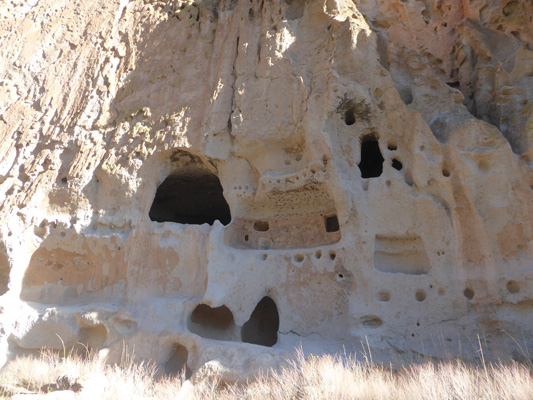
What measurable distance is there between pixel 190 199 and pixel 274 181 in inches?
125

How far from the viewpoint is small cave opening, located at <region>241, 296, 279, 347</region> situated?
19.3 feet

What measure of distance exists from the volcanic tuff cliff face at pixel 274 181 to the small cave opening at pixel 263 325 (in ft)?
0.12

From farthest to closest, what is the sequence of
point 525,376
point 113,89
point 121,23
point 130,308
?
1. point 121,23
2. point 113,89
3. point 130,308
4. point 525,376

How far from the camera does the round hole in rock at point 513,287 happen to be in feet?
13.8

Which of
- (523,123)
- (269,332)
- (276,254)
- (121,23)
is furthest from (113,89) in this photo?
(523,123)

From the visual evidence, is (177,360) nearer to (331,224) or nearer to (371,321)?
(371,321)

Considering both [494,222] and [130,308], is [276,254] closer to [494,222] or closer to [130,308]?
[130,308]

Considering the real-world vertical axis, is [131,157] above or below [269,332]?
above

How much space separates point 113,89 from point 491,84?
21.1 feet

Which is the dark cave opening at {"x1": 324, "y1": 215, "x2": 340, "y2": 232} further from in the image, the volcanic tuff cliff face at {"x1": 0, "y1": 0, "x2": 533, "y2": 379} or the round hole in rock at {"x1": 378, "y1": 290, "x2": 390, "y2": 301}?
the round hole in rock at {"x1": 378, "y1": 290, "x2": 390, "y2": 301}

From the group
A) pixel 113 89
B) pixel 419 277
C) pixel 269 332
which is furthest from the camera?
pixel 113 89

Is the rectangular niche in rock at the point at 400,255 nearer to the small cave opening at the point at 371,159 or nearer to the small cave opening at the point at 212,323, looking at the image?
the small cave opening at the point at 371,159

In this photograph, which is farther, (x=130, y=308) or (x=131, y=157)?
(x=131, y=157)

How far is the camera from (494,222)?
4.46m
